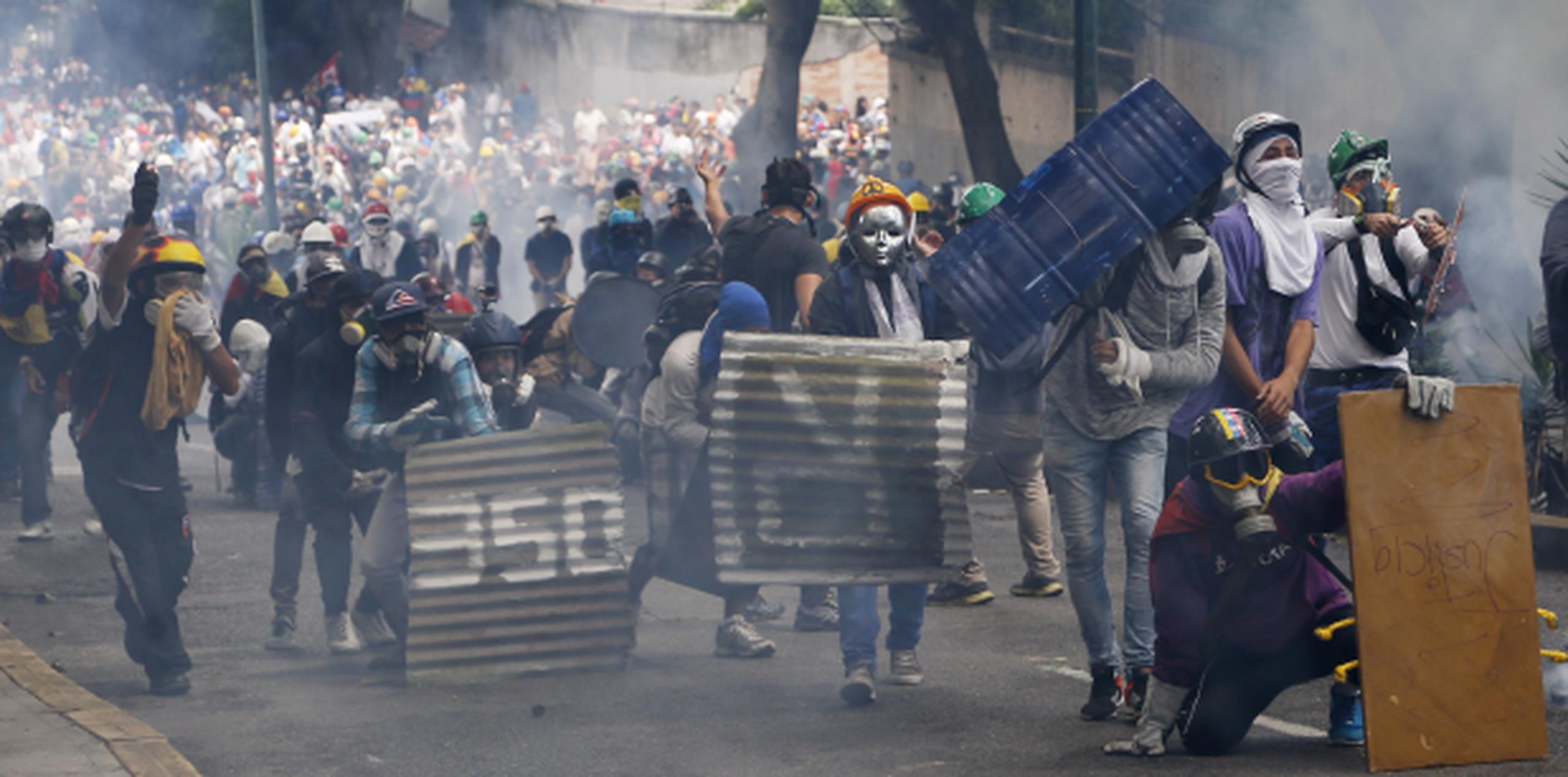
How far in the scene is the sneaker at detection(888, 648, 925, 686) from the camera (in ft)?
20.1

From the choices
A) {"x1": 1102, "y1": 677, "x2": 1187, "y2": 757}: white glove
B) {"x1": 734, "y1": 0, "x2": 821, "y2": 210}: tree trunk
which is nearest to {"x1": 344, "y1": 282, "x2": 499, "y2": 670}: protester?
{"x1": 1102, "y1": 677, "x2": 1187, "y2": 757}: white glove

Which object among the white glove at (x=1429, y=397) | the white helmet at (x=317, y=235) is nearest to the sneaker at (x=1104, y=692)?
the white glove at (x=1429, y=397)

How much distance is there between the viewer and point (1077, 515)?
5.45m

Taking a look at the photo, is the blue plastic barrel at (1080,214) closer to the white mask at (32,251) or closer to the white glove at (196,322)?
the white glove at (196,322)

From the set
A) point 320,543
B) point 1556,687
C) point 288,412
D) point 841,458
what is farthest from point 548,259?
point 1556,687

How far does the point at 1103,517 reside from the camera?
5.45 m

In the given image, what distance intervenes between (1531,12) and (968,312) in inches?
374

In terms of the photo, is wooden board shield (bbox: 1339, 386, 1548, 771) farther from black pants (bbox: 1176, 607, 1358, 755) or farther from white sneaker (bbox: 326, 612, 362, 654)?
white sneaker (bbox: 326, 612, 362, 654)

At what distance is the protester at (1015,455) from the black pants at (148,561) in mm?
2889

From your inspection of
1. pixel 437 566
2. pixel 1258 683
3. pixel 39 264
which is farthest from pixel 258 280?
pixel 1258 683

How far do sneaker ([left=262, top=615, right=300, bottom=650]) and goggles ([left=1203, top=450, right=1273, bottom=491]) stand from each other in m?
4.00

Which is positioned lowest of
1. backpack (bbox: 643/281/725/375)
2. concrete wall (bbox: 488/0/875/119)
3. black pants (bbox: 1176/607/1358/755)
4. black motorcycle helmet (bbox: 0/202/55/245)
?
black pants (bbox: 1176/607/1358/755)

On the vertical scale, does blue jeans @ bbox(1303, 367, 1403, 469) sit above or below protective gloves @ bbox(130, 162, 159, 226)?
below

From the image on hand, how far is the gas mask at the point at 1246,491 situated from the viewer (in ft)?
15.1
